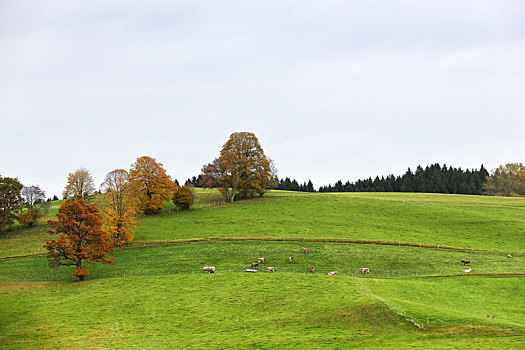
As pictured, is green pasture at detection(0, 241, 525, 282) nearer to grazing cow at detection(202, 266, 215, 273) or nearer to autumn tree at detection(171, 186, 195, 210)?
grazing cow at detection(202, 266, 215, 273)

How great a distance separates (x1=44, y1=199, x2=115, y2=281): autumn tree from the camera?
53.4m

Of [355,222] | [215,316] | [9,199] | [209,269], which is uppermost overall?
[9,199]

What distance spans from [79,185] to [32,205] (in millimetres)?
11600

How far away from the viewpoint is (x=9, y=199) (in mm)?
85188

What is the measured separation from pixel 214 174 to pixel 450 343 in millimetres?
75955

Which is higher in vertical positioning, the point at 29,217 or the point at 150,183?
the point at 150,183

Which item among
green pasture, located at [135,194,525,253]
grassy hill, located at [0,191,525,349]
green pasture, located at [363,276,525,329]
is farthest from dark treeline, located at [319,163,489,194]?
green pasture, located at [363,276,525,329]

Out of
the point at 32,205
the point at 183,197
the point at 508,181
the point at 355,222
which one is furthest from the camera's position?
the point at 508,181

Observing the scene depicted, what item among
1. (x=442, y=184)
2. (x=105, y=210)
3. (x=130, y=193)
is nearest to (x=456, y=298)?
(x=105, y=210)

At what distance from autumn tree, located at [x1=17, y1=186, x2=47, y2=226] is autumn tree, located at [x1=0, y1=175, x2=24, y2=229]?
1.88m

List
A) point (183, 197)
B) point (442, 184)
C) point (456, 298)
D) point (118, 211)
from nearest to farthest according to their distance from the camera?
point (456, 298), point (118, 211), point (183, 197), point (442, 184)

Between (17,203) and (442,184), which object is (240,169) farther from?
(442,184)

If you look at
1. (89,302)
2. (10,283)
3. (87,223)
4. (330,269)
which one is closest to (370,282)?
(330,269)

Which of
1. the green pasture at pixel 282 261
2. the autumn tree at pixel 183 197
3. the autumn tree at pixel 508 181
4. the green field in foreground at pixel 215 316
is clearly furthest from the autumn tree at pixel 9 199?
the autumn tree at pixel 508 181
